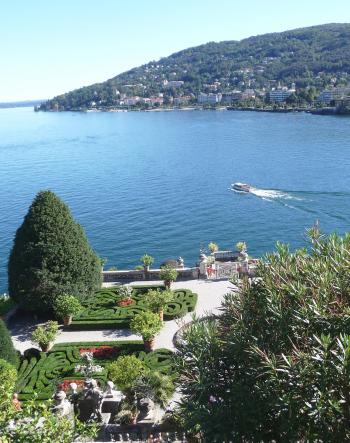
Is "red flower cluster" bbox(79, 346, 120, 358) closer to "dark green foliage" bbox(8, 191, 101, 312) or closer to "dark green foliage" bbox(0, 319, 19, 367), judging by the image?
"dark green foliage" bbox(0, 319, 19, 367)

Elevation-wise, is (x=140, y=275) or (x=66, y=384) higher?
(x=66, y=384)

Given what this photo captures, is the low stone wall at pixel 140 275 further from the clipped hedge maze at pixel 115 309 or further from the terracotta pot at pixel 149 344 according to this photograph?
the terracotta pot at pixel 149 344

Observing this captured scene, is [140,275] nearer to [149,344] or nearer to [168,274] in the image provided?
[168,274]

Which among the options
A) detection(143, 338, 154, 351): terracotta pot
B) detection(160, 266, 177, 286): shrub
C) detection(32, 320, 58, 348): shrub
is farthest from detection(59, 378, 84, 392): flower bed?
detection(160, 266, 177, 286): shrub

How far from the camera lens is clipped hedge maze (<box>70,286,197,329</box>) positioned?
87.6 ft

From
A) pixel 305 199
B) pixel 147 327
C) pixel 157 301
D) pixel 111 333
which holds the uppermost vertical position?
pixel 147 327

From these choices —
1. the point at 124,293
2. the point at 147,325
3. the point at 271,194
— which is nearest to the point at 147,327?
the point at 147,325

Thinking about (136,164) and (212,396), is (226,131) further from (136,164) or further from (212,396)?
(212,396)

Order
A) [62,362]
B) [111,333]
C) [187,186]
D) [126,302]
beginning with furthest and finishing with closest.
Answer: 1. [187,186]
2. [126,302]
3. [111,333]
4. [62,362]

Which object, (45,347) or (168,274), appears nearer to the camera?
(45,347)

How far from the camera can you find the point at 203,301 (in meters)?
29.2

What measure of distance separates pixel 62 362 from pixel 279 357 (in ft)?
45.6

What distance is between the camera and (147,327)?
75.5ft

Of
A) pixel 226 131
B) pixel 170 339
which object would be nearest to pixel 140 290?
pixel 170 339
